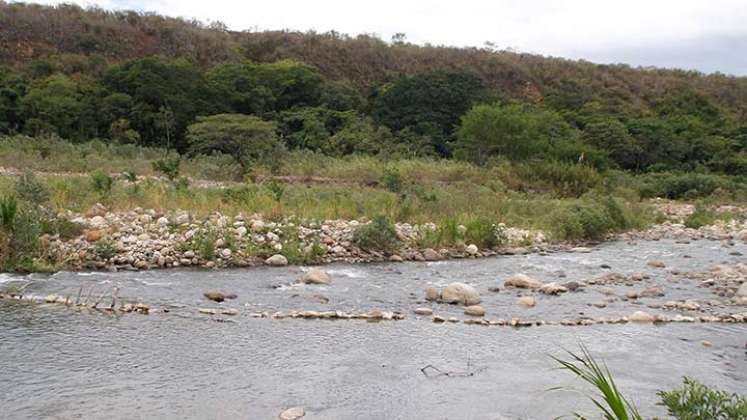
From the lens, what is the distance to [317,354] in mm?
7152

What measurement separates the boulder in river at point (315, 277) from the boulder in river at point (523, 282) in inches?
105

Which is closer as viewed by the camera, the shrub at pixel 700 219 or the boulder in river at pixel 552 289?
the boulder in river at pixel 552 289

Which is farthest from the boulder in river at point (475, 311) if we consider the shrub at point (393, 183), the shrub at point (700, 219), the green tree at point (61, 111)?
the green tree at point (61, 111)

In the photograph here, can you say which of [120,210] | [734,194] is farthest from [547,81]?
[120,210]

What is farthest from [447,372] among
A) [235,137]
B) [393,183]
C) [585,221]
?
[235,137]

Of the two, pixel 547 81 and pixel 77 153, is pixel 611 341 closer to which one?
pixel 77 153

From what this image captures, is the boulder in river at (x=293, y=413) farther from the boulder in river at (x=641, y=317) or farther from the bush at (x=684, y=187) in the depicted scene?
the bush at (x=684, y=187)

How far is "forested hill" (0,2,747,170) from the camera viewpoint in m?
33.6

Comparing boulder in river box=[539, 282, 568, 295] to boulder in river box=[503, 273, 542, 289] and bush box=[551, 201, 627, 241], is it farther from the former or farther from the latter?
bush box=[551, 201, 627, 241]

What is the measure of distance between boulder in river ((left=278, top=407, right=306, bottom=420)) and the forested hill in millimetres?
24402

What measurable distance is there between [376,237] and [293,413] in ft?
23.2

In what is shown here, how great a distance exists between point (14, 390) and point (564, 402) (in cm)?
456

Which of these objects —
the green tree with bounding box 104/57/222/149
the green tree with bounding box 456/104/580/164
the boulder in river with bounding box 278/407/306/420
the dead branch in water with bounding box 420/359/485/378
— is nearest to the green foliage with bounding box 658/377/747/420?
the boulder in river with bounding box 278/407/306/420

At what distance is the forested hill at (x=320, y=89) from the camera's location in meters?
33.6
